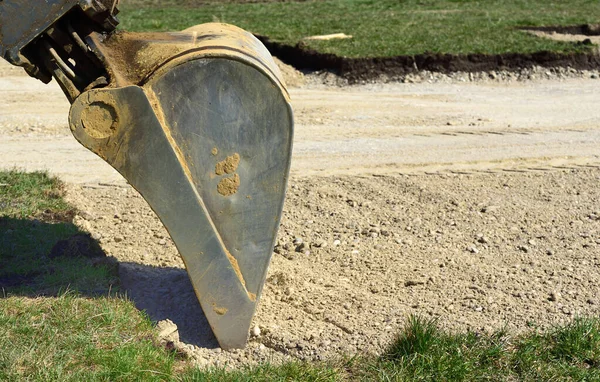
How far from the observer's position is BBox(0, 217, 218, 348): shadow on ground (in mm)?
4176

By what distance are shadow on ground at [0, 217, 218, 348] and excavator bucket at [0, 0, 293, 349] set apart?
1.49 ft

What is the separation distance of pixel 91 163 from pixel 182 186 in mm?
3837

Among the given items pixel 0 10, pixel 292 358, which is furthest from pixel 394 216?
pixel 0 10

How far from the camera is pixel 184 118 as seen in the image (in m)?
3.58

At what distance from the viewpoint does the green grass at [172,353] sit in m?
3.52

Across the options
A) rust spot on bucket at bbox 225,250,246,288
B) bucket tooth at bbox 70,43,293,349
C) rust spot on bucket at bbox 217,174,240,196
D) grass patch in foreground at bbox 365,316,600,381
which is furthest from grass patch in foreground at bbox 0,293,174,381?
grass patch in foreground at bbox 365,316,600,381

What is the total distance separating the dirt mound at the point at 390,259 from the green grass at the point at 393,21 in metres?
4.67

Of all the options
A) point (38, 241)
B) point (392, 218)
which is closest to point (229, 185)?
point (38, 241)

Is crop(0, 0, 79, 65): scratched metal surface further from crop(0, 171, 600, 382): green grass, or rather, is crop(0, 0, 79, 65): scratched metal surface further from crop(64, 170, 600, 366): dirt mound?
crop(64, 170, 600, 366): dirt mound

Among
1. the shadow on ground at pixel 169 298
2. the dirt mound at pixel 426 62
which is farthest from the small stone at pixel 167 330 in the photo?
the dirt mound at pixel 426 62

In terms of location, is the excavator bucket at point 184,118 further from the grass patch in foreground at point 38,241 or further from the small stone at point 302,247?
the small stone at point 302,247

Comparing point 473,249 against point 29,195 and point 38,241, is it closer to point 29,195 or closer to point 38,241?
point 38,241

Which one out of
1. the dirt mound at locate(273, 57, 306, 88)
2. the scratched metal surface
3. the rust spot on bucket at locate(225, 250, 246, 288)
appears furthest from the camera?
the dirt mound at locate(273, 57, 306, 88)

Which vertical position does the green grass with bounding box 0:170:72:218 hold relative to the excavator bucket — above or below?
below
